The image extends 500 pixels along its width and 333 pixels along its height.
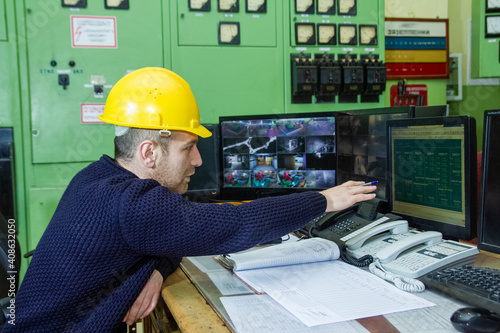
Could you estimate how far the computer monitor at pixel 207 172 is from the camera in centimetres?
241

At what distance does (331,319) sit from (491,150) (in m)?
0.55

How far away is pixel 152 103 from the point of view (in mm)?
1173

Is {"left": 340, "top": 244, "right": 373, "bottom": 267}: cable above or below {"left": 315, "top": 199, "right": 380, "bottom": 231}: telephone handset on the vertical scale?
below

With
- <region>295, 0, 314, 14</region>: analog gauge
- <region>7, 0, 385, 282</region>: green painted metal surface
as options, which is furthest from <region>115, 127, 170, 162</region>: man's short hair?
<region>295, 0, 314, 14</region>: analog gauge

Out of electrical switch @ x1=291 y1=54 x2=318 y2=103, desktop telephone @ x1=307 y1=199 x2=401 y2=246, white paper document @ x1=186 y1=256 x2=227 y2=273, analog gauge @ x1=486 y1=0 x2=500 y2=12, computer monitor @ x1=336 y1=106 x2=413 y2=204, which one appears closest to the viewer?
white paper document @ x1=186 y1=256 x2=227 y2=273

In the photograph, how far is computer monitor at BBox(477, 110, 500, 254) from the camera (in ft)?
3.39

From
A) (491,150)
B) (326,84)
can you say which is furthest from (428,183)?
(326,84)

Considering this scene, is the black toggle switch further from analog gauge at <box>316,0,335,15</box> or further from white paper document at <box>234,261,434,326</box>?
white paper document at <box>234,261,434,326</box>

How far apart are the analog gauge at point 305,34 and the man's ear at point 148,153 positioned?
2.16 m

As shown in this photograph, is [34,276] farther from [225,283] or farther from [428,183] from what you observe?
[428,183]

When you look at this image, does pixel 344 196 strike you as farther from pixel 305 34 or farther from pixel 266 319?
pixel 305 34

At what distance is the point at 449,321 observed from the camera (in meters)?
0.86

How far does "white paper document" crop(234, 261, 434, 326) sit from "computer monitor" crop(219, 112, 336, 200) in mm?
988

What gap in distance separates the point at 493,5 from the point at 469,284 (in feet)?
10.4
